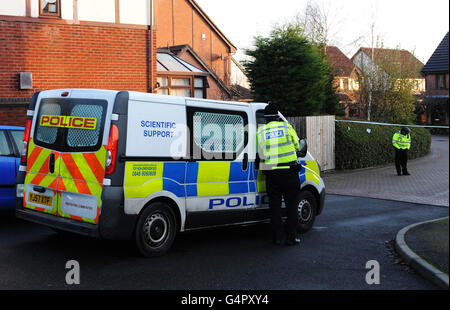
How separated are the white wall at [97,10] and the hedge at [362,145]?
26.6 feet

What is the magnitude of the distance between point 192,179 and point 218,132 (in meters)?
0.75

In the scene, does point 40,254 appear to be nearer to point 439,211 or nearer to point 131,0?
point 439,211

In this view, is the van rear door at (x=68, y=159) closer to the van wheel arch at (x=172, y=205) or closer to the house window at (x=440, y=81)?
the van wheel arch at (x=172, y=205)

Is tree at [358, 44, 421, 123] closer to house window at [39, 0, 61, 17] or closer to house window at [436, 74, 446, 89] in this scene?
house window at [39, 0, 61, 17]

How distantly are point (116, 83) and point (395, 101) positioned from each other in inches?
643

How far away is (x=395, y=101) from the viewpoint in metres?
27.5

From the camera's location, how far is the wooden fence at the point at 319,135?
56.7ft

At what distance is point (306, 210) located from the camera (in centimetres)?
845

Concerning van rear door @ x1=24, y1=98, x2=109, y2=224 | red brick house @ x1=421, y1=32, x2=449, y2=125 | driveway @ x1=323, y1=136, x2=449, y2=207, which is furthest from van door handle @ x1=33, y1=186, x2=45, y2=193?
red brick house @ x1=421, y1=32, x2=449, y2=125

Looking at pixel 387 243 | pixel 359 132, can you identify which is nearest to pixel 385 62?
pixel 359 132

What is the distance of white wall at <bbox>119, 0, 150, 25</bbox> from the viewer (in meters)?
15.6

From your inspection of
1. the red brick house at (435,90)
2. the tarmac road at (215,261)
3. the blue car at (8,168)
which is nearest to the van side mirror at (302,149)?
the tarmac road at (215,261)

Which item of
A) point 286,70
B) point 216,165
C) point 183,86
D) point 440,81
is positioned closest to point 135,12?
point 286,70

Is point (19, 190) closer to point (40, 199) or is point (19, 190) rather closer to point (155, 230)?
point (40, 199)
